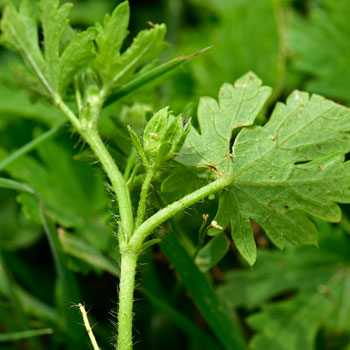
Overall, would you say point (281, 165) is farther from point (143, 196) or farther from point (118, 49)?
point (118, 49)

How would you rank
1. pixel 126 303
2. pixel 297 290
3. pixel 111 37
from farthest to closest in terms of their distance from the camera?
pixel 297 290 → pixel 111 37 → pixel 126 303

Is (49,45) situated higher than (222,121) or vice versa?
(49,45)

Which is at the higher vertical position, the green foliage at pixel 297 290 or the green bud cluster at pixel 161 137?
the green bud cluster at pixel 161 137

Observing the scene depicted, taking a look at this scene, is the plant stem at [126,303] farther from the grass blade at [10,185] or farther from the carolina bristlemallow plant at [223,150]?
the grass blade at [10,185]

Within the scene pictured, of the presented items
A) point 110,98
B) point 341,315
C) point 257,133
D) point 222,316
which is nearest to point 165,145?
point 257,133

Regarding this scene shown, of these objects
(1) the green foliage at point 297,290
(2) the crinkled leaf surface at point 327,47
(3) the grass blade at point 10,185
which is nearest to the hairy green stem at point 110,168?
(3) the grass blade at point 10,185

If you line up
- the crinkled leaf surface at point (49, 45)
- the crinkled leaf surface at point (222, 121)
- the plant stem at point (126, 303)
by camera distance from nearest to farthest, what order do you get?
the plant stem at point (126, 303)
the crinkled leaf surface at point (222, 121)
the crinkled leaf surface at point (49, 45)

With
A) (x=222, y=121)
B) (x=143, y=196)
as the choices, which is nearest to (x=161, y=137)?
(x=143, y=196)
